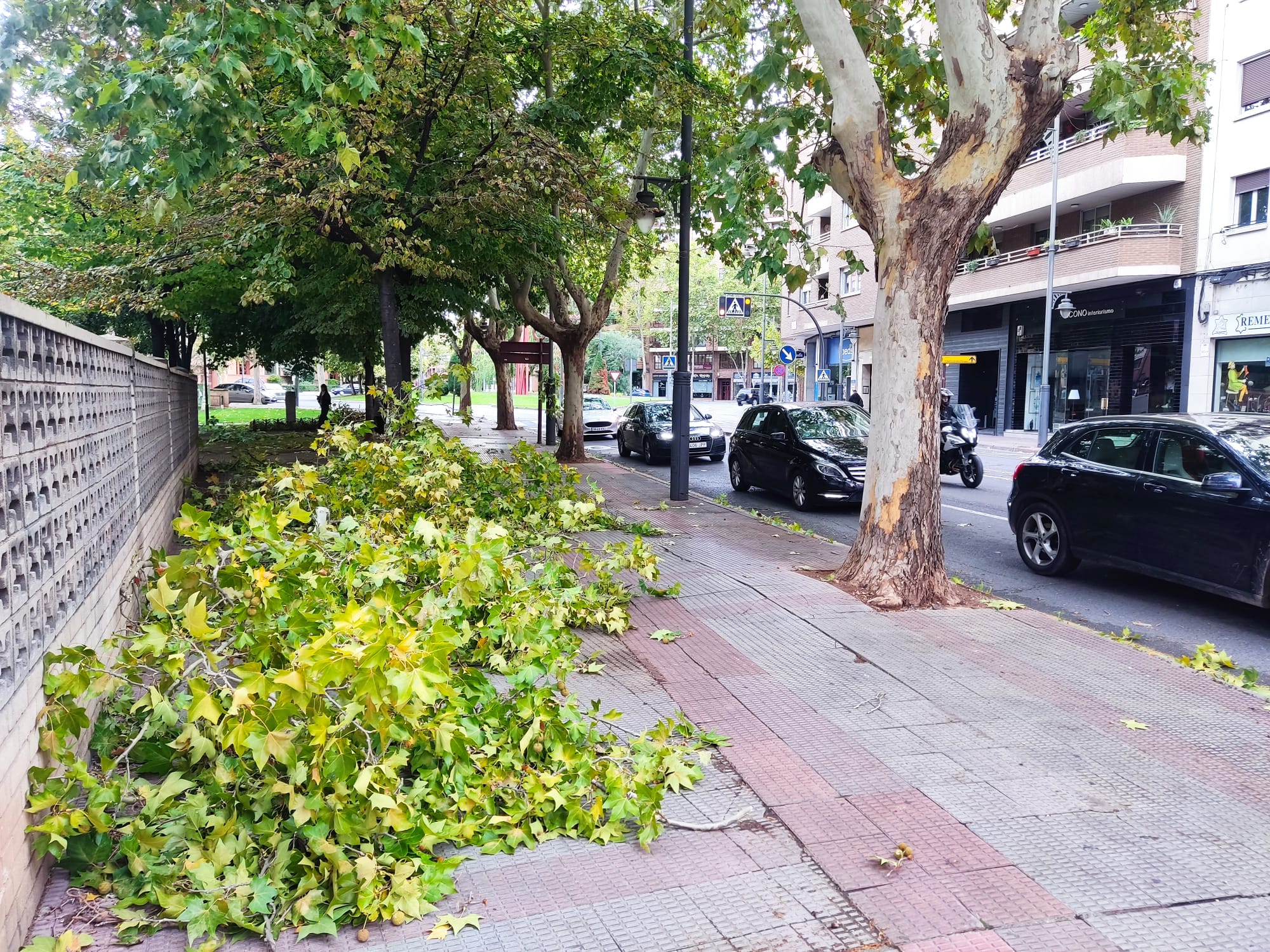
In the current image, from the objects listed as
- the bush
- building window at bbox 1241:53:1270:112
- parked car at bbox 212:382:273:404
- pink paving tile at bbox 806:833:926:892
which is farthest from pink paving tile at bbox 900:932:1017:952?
parked car at bbox 212:382:273:404

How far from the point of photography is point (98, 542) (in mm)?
4352

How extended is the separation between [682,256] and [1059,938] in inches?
439

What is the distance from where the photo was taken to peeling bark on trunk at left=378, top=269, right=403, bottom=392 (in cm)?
1303

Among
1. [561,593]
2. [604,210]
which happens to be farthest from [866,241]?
[561,593]

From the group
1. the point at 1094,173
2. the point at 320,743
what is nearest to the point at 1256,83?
the point at 1094,173

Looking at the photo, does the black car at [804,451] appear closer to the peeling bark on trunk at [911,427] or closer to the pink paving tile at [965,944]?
the peeling bark on trunk at [911,427]

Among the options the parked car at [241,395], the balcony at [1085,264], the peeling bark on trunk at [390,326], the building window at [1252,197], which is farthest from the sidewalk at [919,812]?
the parked car at [241,395]

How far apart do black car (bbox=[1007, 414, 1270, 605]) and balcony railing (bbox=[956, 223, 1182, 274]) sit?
47.1 feet

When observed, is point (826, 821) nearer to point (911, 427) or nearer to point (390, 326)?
point (911, 427)

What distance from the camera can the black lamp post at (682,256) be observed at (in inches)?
502

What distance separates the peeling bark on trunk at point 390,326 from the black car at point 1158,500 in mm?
8478

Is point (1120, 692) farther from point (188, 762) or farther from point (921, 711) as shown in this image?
point (188, 762)

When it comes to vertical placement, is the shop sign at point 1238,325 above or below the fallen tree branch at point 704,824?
above

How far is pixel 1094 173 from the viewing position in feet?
84.1
